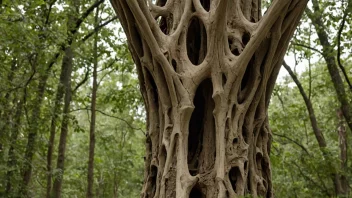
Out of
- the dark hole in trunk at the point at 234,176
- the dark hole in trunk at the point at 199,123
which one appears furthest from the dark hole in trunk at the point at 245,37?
the dark hole in trunk at the point at 234,176

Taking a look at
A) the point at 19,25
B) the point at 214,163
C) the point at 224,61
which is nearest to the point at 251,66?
the point at 224,61

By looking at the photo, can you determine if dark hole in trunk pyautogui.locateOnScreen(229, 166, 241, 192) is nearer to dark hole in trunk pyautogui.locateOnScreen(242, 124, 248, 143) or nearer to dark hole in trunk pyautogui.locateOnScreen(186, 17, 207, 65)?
dark hole in trunk pyautogui.locateOnScreen(242, 124, 248, 143)

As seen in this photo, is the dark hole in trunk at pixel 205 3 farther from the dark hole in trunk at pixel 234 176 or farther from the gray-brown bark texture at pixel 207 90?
the dark hole in trunk at pixel 234 176

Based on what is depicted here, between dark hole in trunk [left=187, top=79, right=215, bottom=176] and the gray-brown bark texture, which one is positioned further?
dark hole in trunk [left=187, top=79, right=215, bottom=176]

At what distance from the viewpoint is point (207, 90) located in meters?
4.23

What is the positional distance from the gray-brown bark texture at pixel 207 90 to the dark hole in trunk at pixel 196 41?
0.01 m

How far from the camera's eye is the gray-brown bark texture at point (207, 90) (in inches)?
149

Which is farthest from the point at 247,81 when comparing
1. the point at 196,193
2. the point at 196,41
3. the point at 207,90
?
the point at 196,193

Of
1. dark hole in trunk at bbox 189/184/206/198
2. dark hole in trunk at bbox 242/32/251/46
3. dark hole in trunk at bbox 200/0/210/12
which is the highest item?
dark hole in trunk at bbox 200/0/210/12

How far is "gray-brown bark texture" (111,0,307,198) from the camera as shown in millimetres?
3791

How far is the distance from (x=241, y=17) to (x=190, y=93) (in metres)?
1.01

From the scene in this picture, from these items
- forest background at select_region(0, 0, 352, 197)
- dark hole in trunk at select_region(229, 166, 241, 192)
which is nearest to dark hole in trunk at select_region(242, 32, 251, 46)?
dark hole in trunk at select_region(229, 166, 241, 192)

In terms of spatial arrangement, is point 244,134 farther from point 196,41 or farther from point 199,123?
point 196,41

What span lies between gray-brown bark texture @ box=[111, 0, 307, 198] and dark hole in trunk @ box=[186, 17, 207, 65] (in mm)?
10
